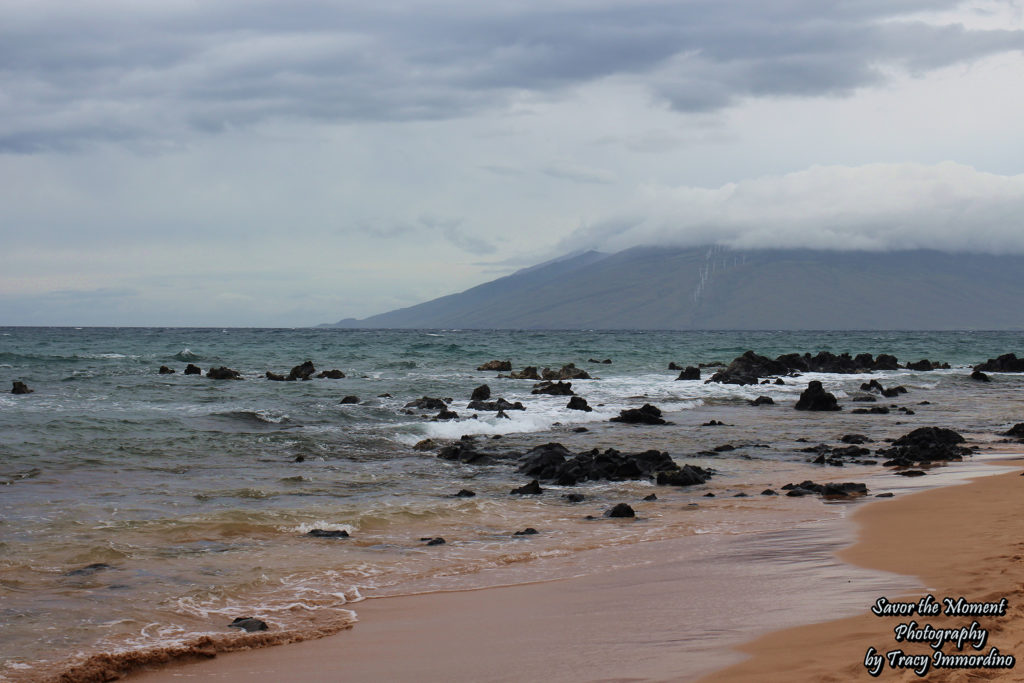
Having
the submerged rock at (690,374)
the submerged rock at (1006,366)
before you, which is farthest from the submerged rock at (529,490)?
the submerged rock at (1006,366)

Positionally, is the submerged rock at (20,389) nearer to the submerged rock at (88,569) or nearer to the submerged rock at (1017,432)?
the submerged rock at (88,569)

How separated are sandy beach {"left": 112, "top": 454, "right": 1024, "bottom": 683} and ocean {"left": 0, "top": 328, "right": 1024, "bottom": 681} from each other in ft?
2.03

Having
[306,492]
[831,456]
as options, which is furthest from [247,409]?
[831,456]

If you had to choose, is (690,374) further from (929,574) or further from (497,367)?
(929,574)

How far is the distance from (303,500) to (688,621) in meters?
7.76

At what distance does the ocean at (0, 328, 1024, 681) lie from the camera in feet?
26.4

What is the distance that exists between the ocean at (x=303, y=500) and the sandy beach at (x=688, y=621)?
62 cm

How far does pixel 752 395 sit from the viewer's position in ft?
118

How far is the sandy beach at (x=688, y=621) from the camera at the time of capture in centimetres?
577

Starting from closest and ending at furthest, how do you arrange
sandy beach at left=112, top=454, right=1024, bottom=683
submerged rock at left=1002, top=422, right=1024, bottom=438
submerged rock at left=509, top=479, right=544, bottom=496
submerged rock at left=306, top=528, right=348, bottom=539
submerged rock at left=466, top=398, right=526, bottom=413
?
sandy beach at left=112, top=454, right=1024, bottom=683 < submerged rock at left=306, top=528, right=348, bottom=539 < submerged rock at left=509, top=479, right=544, bottom=496 < submerged rock at left=1002, top=422, right=1024, bottom=438 < submerged rock at left=466, top=398, right=526, bottom=413

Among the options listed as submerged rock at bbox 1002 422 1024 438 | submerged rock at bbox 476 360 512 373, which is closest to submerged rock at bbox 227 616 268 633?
submerged rock at bbox 1002 422 1024 438

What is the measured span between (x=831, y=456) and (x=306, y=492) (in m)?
10.6

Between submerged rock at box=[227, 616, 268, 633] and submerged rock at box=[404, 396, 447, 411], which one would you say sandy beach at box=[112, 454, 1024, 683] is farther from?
submerged rock at box=[404, 396, 447, 411]

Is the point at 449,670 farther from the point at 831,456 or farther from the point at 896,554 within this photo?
the point at 831,456
